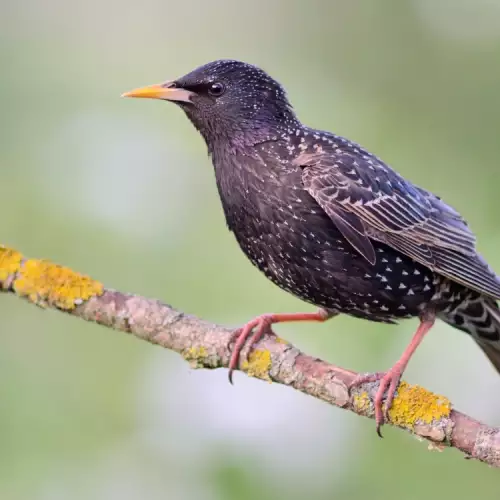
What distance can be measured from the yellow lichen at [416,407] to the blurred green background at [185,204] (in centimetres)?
107

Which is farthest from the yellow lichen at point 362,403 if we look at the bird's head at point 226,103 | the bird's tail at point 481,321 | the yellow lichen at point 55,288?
the bird's head at point 226,103

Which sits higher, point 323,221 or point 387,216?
point 387,216

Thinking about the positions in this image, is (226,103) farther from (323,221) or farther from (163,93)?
(323,221)

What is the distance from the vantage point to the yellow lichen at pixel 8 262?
3941 mm

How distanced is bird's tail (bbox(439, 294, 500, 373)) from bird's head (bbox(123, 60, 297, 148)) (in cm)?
129

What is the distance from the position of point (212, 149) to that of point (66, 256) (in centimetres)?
165

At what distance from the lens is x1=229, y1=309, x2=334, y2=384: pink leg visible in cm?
409

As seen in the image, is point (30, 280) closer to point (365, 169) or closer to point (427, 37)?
point (365, 169)

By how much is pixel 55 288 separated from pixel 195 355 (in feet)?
2.20

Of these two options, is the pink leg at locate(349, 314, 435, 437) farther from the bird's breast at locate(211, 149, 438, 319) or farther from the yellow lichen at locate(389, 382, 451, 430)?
the bird's breast at locate(211, 149, 438, 319)

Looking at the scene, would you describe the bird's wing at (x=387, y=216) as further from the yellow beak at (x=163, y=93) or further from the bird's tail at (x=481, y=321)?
the yellow beak at (x=163, y=93)

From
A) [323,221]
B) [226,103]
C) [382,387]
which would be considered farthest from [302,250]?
[226,103]

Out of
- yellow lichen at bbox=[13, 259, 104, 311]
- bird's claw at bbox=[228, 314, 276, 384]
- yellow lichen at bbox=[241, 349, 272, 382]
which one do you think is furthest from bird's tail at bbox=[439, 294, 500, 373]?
yellow lichen at bbox=[13, 259, 104, 311]

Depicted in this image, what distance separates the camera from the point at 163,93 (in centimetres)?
434
